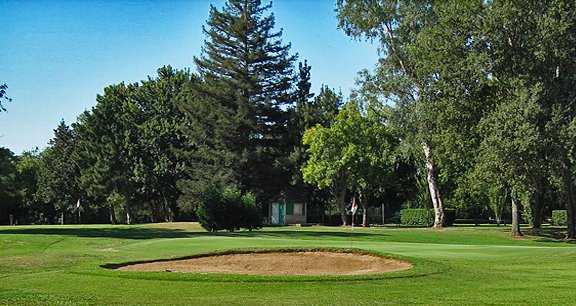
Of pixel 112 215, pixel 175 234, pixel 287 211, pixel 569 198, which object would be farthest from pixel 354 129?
pixel 112 215

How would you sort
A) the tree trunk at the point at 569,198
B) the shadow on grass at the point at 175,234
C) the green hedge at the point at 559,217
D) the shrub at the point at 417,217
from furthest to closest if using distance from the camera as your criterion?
the green hedge at the point at 559,217, the shrub at the point at 417,217, the tree trunk at the point at 569,198, the shadow on grass at the point at 175,234

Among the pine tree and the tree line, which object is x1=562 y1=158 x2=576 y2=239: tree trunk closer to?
the tree line

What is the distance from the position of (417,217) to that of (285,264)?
57611mm

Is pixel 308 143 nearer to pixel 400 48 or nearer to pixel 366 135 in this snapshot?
pixel 366 135

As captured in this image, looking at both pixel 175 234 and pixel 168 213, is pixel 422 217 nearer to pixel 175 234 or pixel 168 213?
pixel 168 213

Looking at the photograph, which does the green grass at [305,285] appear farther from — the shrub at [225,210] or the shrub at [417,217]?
the shrub at [417,217]

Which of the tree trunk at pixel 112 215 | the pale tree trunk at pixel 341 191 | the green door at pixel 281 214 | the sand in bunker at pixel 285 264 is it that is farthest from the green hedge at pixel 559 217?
the sand in bunker at pixel 285 264

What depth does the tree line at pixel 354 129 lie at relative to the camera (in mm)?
39938

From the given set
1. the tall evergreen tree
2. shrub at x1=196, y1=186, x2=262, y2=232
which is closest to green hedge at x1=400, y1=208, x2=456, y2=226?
shrub at x1=196, y1=186, x2=262, y2=232

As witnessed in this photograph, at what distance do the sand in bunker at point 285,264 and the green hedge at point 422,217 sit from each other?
173 feet

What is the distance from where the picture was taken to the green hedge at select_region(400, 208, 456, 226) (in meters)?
73.9

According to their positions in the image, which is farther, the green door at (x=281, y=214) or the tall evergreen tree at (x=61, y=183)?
the tall evergreen tree at (x=61, y=183)

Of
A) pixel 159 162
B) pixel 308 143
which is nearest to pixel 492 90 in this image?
pixel 308 143

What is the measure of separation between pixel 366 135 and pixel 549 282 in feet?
170
